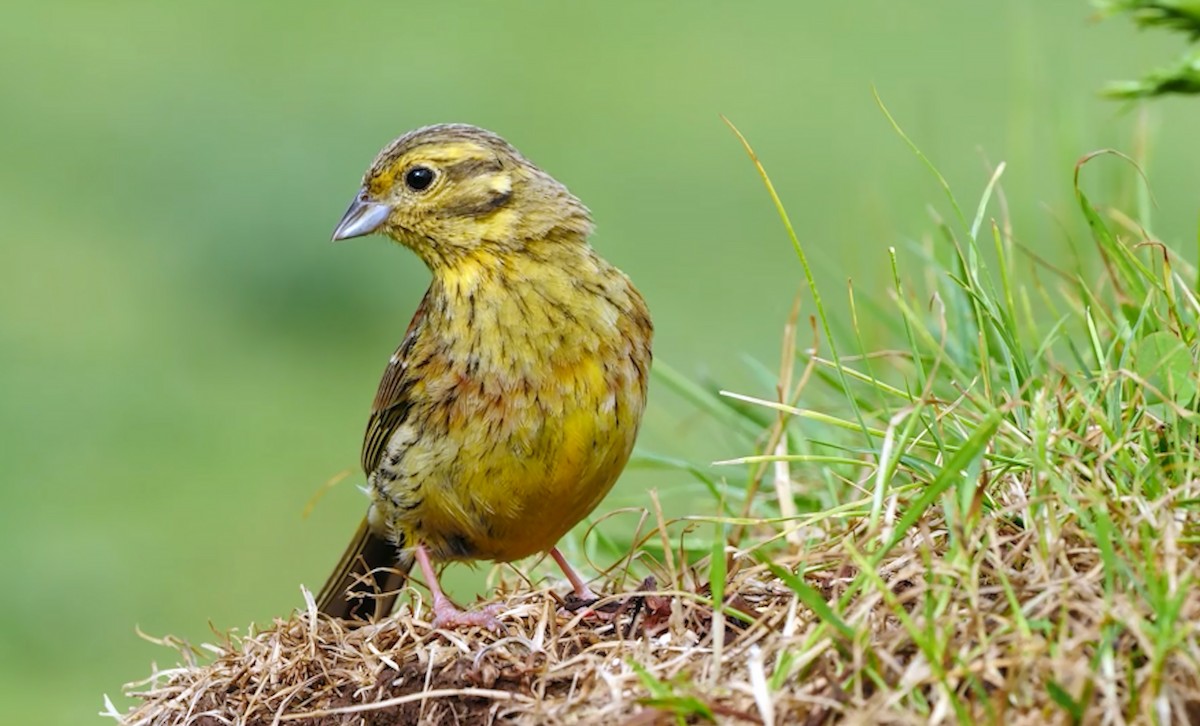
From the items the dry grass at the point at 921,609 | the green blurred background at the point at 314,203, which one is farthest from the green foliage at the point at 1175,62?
the green blurred background at the point at 314,203

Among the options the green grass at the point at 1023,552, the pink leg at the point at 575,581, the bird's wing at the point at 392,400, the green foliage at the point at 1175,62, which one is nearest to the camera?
the green grass at the point at 1023,552

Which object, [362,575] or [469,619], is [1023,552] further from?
[362,575]

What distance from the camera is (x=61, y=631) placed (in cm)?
807

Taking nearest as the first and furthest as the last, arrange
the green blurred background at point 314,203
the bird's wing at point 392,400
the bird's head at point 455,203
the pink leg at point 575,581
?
the pink leg at point 575,581 → the bird's head at point 455,203 → the bird's wing at point 392,400 → the green blurred background at point 314,203

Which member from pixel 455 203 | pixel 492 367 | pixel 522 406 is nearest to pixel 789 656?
pixel 522 406

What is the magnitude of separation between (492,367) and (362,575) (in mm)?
786

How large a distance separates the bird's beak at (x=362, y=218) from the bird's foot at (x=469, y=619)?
3.54 ft

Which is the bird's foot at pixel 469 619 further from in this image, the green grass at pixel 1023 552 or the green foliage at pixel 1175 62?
the green foliage at pixel 1175 62

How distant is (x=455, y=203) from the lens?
443 cm

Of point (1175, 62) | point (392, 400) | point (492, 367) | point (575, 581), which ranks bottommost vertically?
point (575, 581)

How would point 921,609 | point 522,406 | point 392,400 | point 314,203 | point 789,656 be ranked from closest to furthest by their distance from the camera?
point 789,656 → point 921,609 → point 522,406 → point 392,400 → point 314,203

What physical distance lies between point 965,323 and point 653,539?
1.04m

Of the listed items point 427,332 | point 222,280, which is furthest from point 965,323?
point 222,280

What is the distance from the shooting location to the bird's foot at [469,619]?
146 inches
